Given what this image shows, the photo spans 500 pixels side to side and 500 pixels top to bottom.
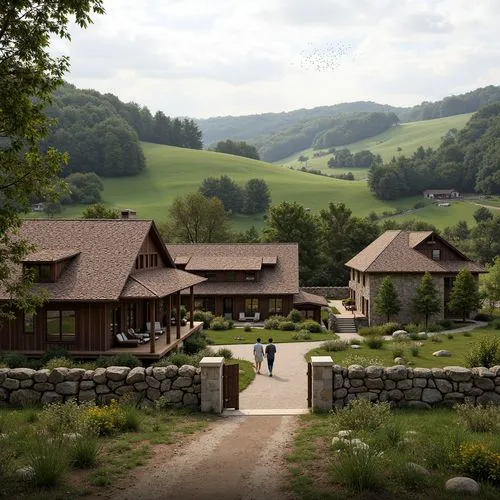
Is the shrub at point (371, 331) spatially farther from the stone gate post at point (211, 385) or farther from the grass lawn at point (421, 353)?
the stone gate post at point (211, 385)

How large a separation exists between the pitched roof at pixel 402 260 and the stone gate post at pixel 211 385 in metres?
36.2

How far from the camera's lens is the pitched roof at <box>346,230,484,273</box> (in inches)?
2078

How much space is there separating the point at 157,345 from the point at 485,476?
66.6ft

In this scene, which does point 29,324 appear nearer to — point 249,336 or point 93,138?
point 249,336

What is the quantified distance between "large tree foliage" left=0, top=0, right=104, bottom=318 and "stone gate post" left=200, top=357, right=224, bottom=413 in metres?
5.67

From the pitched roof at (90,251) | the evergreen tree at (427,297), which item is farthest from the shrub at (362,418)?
the evergreen tree at (427,297)

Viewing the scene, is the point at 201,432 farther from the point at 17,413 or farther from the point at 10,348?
the point at 10,348

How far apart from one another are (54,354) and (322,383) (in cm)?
1389

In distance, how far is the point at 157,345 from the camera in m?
29.5

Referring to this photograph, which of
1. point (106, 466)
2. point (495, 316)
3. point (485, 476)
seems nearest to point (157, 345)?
point (106, 466)

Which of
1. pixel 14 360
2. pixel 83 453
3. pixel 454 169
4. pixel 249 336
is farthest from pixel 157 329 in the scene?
pixel 454 169

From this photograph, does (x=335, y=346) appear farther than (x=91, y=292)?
Yes

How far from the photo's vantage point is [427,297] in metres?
50.3

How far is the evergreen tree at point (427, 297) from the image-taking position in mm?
50487
